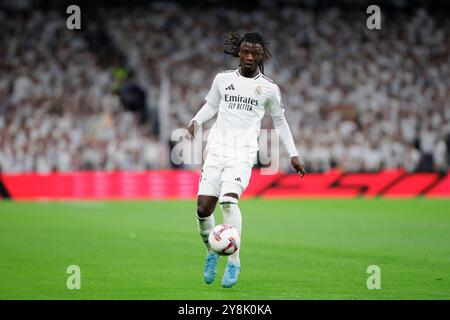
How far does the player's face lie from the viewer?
11867 millimetres

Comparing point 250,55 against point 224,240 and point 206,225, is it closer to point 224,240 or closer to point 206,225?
point 206,225

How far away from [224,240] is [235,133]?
1.49 metres

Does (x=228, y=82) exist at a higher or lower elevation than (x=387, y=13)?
lower

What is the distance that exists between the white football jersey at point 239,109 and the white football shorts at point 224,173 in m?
0.10

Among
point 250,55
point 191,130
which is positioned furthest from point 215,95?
point 250,55

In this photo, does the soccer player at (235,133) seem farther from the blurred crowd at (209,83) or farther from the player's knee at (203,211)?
the blurred crowd at (209,83)

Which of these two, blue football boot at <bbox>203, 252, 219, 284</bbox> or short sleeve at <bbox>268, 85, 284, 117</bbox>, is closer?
blue football boot at <bbox>203, 252, 219, 284</bbox>

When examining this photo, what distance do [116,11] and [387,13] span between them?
12188 millimetres

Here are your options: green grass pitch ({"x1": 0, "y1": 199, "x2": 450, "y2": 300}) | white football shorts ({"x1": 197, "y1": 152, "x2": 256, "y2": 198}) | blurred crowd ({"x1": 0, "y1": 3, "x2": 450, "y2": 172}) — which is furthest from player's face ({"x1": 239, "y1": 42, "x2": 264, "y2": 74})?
blurred crowd ({"x1": 0, "y1": 3, "x2": 450, "y2": 172})

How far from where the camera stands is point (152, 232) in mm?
20422

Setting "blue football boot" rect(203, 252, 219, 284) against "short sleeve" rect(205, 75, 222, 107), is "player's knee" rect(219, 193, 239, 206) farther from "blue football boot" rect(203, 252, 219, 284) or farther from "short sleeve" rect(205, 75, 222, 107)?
"short sleeve" rect(205, 75, 222, 107)

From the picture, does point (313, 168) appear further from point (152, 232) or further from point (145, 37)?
point (152, 232)
